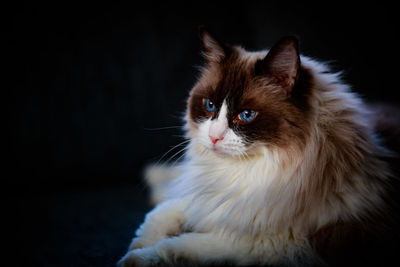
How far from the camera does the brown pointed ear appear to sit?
3.20 feet

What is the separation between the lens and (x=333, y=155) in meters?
1.00

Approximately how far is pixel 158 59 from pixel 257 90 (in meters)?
1.17

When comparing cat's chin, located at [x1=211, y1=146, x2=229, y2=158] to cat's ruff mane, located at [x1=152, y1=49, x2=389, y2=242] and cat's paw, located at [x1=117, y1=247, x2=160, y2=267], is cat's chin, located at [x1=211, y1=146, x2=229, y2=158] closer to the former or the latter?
cat's ruff mane, located at [x1=152, y1=49, x2=389, y2=242]

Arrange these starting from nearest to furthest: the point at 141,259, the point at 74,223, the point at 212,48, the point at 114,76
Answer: the point at 141,259 → the point at 212,48 → the point at 74,223 → the point at 114,76

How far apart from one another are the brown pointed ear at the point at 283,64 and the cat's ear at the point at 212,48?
0.59 feet

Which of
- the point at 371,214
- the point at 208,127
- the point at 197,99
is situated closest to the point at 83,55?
the point at 197,99

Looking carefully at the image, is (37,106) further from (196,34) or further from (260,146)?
(260,146)

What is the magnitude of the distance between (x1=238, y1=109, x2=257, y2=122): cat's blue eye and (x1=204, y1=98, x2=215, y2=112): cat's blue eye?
115 millimetres

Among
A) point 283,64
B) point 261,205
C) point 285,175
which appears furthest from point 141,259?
point 283,64

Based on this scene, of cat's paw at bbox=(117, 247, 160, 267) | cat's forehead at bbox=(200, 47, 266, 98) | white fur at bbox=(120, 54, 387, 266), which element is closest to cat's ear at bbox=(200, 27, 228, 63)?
cat's forehead at bbox=(200, 47, 266, 98)

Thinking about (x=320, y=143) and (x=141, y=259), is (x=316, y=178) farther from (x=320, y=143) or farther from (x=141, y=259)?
(x=141, y=259)

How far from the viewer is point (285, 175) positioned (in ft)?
3.38

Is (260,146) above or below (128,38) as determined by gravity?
below

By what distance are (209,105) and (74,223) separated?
2.88 feet
